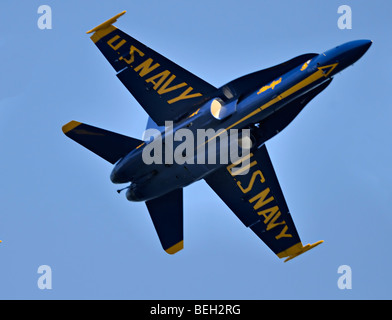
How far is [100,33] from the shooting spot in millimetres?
29219

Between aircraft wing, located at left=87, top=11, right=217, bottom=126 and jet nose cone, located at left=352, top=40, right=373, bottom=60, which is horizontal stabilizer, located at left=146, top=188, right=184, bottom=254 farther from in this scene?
jet nose cone, located at left=352, top=40, right=373, bottom=60

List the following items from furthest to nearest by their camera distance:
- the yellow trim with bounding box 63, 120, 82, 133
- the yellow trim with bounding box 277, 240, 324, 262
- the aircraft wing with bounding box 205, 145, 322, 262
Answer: the yellow trim with bounding box 277, 240, 324, 262 < the aircraft wing with bounding box 205, 145, 322, 262 < the yellow trim with bounding box 63, 120, 82, 133

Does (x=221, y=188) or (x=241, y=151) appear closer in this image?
(x=241, y=151)

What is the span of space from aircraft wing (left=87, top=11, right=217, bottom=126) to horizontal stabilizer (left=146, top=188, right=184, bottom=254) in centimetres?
356

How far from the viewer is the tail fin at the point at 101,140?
30.4 metres

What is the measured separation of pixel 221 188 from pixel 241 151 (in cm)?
302

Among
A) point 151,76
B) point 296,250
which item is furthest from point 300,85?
point 296,250

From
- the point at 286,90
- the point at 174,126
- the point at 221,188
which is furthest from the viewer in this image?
the point at 221,188

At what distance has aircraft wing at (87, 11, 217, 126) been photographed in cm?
2920

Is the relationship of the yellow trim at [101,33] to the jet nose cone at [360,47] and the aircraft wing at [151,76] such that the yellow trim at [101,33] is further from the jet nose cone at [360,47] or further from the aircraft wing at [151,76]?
the jet nose cone at [360,47]

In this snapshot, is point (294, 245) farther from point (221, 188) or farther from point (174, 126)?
point (174, 126)

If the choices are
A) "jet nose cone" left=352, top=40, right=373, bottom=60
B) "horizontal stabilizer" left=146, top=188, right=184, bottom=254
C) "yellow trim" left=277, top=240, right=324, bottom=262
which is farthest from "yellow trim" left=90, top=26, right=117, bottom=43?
"yellow trim" left=277, top=240, right=324, bottom=262

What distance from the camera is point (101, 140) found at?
30.6 m


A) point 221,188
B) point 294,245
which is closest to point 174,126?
point 221,188
